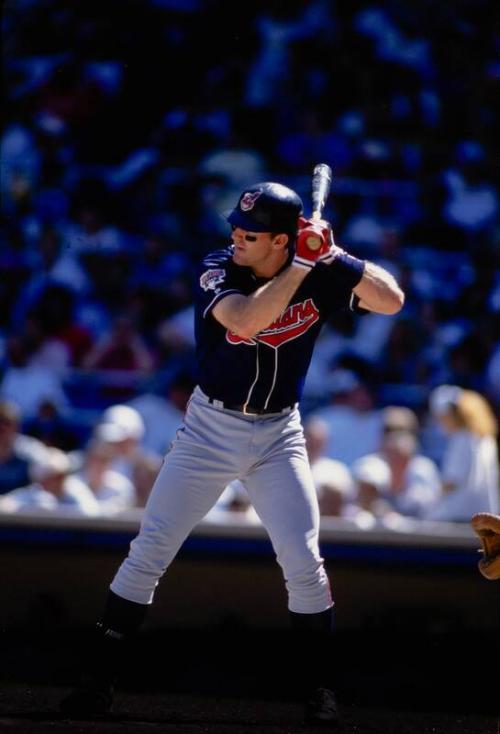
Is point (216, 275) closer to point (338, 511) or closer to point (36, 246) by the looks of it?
point (338, 511)

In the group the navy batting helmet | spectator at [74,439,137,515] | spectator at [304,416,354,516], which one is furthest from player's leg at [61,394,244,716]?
spectator at [74,439,137,515]

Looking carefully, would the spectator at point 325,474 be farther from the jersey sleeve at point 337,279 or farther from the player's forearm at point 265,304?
the player's forearm at point 265,304

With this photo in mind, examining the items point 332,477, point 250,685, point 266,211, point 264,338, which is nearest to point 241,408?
point 264,338

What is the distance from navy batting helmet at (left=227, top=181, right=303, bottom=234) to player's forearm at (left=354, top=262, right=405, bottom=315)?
276 millimetres

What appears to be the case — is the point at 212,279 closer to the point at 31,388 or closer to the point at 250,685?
the point at 250,685

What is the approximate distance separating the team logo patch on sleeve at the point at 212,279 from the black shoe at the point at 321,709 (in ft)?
4.20

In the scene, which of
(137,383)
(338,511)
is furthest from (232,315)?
(137,383)

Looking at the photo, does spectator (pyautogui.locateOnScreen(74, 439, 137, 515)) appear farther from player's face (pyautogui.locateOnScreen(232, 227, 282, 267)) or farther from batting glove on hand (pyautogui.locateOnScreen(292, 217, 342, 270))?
batting glove on hand (pyautogui.locateOnScreen(292, 217, 342, 270))

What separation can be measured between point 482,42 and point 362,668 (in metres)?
5.62

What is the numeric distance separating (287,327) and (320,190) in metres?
0.46

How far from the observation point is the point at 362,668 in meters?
5.19

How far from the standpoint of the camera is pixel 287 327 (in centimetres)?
384

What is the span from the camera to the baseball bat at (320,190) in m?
3.83

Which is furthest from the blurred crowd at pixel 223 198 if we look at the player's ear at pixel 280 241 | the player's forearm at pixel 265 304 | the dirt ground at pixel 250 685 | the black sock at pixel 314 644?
the player's forearm at pixel 265 304
